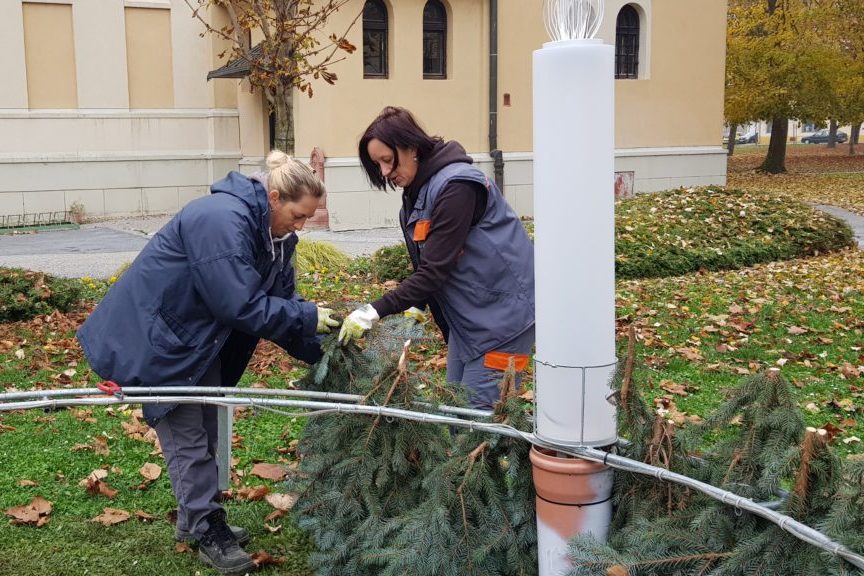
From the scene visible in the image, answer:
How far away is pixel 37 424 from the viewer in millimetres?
5660

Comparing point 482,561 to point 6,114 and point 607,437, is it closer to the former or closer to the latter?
point 607,437

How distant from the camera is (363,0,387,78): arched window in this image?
1809cm

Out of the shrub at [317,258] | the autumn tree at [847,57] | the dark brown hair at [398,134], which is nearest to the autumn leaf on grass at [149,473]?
the dark brown hair at [398,134]

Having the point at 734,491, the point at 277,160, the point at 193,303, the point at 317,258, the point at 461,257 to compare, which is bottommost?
the point at 317,258

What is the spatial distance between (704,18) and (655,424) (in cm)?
2003

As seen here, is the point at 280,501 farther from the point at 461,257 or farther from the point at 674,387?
the point at 674,387

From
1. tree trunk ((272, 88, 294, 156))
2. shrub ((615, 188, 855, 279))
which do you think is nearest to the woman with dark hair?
tree trunk ((272, 88, 294, 156))

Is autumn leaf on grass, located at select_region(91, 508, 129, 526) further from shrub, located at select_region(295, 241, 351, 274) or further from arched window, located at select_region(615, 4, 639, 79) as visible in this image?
arched window, located at select_region(615, 4, 639, 79)

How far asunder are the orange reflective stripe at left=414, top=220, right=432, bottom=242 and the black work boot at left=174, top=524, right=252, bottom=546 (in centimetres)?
142

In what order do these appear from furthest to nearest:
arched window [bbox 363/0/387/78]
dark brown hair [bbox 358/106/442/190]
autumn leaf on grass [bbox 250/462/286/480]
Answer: arched window [bbox 363/0/387/78]
autumn leaf on grass [bbox 250/462/286/480]
dark brown hair [bbox 358/106/442/190]

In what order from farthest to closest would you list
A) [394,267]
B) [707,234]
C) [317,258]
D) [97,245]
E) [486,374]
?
[97,245], [707,234], [317,258], [394,267], [486,374]

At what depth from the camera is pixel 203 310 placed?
3592 millimetres

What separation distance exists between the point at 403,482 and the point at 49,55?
739 inches

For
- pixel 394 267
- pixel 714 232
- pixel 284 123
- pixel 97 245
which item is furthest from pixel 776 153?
pixel 284 123
